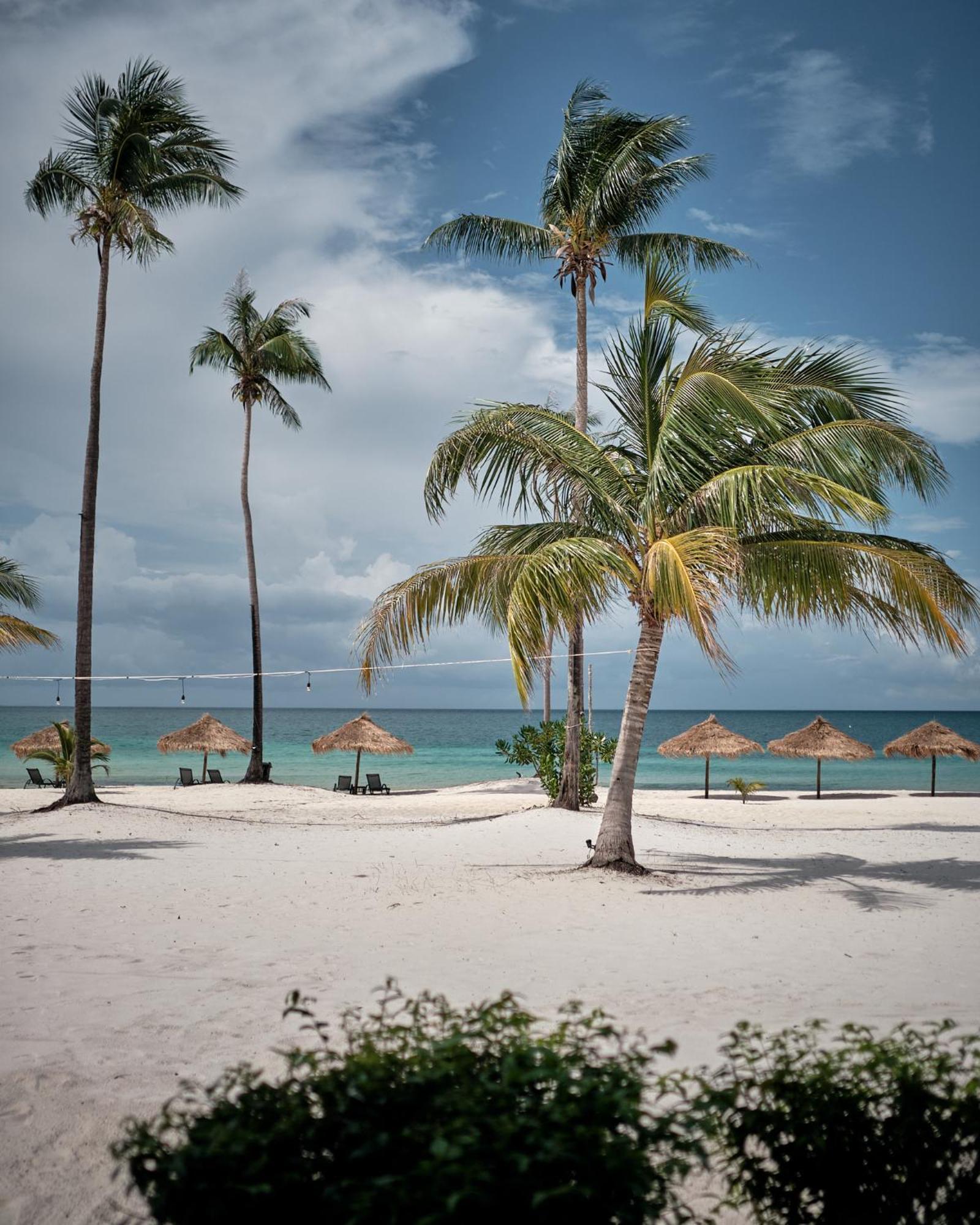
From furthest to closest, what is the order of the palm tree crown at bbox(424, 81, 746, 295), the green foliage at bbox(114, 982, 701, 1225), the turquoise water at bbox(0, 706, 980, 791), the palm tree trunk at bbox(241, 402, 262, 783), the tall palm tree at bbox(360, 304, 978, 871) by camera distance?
1. the turquoise water at bbox(0, 706, 980, 791)
2. the palm tree trunk at bbox(241, 402, 262, 783)
3. the palm tree crown at bbox(424, 81, 746, 295)
4. the tall palm tree at bbox(360, 304, 978, 871)
5. the green foliage at bbox(114, 982, 701, 1225)

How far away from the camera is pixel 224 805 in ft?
63.9

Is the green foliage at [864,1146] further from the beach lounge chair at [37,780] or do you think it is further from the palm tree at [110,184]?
the beach lounge chair at [37,780]

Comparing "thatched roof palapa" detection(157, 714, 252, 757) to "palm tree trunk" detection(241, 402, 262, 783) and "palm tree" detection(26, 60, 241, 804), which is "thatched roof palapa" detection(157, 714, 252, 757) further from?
"palm tree" detection(26, 60, 241, 804)

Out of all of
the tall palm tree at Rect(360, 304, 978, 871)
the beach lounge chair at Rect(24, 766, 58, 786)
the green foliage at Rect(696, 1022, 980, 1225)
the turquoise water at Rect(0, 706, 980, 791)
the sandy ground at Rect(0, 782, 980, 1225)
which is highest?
the tall palm tree at Rect(360, 304, 978, 871)

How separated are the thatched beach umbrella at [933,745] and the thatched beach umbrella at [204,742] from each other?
1818 centimetres

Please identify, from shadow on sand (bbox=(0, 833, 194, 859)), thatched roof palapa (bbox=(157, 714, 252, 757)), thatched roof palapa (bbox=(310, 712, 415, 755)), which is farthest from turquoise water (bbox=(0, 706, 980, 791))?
shadow on sand (bbox=(0, 833, 194, 859))

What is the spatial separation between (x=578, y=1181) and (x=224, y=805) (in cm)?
1863

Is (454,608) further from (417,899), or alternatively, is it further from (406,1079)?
(406,1079)

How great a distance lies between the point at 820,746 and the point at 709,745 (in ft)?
10.5

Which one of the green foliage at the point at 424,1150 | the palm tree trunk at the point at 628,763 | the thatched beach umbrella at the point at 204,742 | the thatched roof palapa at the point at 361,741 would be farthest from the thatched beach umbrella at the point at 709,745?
the green foliage at the point at 424,1150

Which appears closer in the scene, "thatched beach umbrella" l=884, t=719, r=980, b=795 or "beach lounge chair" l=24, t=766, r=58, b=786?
"beach lounge chair" l=24, t=766, r=58, b=786

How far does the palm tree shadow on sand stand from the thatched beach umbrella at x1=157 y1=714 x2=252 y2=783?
18.1 metres

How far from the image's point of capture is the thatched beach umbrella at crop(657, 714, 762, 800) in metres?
26.2

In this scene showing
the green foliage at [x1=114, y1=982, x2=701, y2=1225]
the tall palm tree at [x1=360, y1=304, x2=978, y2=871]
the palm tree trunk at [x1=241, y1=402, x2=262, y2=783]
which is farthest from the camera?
the palm tree trunk at [x1=241, y1=402, x2=262, y2=783]
